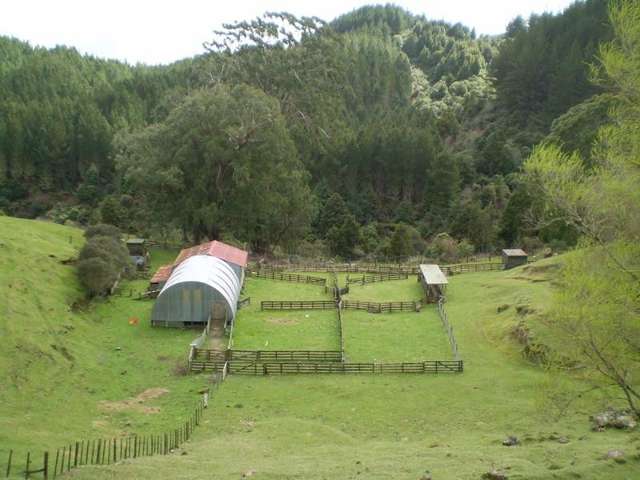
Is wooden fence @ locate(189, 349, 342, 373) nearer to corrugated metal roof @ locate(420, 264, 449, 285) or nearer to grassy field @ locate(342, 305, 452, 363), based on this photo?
grassy field @ locate(342, 305, 452, 363)

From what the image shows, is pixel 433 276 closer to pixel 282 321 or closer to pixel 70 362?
pixel 282 321

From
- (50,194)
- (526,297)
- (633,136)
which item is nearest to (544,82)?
(526,297)

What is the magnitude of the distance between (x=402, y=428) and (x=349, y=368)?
744cm

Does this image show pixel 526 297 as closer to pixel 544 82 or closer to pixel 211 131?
pixel 211 131

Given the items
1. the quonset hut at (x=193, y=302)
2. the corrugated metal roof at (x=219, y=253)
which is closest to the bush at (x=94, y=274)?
the quonset hut at (x=193, y=302)

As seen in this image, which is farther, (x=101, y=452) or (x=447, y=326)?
(x=447, y=326)

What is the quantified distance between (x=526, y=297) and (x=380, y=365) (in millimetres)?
14181

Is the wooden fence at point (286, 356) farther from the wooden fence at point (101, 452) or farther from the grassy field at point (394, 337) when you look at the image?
the wooden fence at point (101, 452)

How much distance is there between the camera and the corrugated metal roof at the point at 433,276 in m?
47.7

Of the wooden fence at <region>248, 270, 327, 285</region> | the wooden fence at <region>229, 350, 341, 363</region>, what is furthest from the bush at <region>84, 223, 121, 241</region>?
the wooden fence at <region>229, 350, 341, 363</region>

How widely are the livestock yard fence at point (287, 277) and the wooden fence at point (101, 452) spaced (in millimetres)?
26225

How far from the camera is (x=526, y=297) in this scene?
42.2m

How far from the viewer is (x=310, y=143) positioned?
268ft

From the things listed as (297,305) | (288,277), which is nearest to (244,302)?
(297,305)
